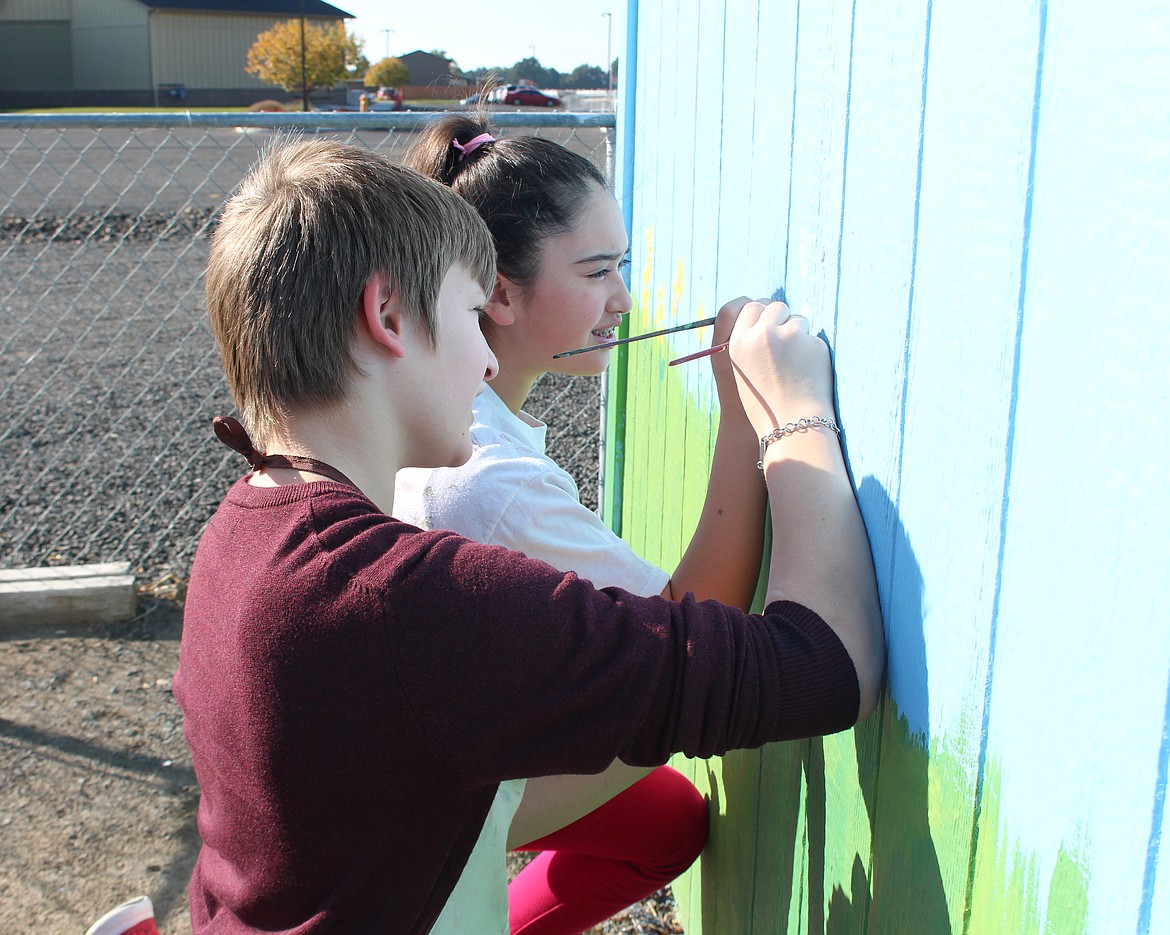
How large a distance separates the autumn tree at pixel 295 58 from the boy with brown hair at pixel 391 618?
38615 mm

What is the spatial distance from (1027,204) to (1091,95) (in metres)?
0.10

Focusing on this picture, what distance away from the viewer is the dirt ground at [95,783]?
2.73 meters

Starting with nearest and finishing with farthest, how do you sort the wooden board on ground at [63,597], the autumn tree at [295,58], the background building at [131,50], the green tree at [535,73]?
the wooden board on ground at [63,597] → the autumn tree at [295,58] → the background building at [131,50] → the green tree at [535,73]

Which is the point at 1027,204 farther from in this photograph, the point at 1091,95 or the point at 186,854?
the point at 186,854

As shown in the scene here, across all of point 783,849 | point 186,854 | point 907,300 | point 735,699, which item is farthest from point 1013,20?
point 186,854

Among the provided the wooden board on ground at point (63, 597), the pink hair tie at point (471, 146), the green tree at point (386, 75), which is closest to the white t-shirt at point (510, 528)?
the pink hair tie at point (471, 146)

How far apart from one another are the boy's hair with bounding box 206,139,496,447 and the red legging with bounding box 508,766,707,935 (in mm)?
1085

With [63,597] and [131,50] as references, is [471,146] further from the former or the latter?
[131,50]

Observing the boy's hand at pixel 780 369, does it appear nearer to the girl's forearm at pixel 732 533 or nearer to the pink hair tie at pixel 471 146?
the girl's forearm at pixel 732 533

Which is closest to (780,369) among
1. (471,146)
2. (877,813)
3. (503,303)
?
(877,813)

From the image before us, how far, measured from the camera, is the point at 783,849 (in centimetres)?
159

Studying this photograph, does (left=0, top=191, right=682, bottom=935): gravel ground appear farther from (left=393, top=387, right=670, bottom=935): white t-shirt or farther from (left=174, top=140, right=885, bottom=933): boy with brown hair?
(left=174, top=140, right=885, bottom=933): boy with brown hair

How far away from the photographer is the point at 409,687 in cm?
105

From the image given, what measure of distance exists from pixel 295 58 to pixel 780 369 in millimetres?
40584
